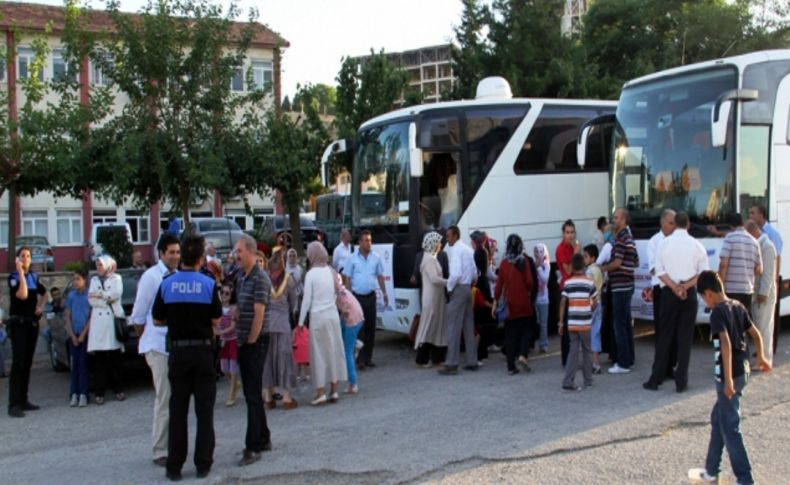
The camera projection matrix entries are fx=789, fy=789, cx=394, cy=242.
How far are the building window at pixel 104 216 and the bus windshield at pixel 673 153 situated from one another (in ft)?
119

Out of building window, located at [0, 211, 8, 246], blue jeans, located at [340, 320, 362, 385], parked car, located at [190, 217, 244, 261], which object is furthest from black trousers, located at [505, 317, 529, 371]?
building window, located at [0, 211, 8, 246]

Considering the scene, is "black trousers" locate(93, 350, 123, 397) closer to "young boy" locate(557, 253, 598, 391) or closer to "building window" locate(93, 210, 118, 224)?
"young boy" locate(557, 253, 598, 391)

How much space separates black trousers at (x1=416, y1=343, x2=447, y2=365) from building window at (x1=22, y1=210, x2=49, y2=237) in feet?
117

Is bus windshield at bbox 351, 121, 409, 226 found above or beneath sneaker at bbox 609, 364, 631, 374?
above

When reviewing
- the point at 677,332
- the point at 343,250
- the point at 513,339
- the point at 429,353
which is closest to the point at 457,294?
the point at 513,339

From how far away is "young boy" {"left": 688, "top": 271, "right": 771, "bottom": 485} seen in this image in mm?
5473

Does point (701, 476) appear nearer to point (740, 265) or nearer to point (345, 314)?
point (740, 265)

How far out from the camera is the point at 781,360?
10320mm

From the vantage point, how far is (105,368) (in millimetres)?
10016

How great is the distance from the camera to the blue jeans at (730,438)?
17.9 feet

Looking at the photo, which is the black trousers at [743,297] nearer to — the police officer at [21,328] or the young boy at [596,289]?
the young boy at [596,289]

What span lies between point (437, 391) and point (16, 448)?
4.55 metres

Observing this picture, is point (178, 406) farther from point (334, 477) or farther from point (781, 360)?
point (781, 360)

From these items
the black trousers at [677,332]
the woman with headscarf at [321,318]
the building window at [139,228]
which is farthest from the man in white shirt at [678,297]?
the building window at [139,228]
